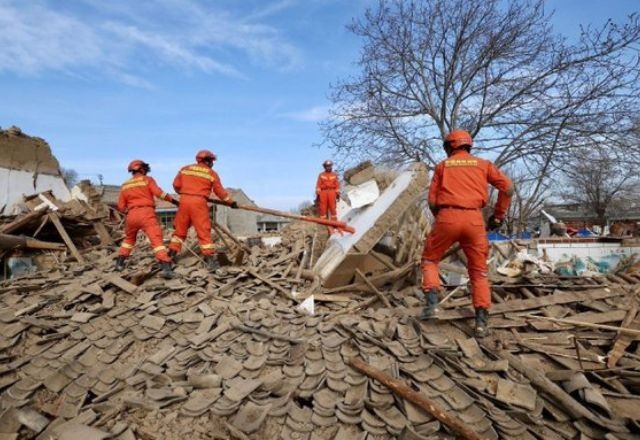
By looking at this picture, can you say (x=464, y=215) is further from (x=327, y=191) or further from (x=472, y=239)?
(x=327, y=191)

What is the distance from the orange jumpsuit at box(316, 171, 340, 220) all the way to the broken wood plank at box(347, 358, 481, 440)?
6.61m

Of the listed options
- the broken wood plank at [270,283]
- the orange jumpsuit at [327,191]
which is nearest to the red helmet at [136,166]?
the broken wood plank at [270,283]

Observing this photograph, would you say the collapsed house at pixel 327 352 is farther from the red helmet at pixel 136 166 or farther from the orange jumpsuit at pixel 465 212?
the red helmet at pixel 136 166

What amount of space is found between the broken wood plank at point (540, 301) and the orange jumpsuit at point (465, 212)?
394 mm

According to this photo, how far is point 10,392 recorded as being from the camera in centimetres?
386

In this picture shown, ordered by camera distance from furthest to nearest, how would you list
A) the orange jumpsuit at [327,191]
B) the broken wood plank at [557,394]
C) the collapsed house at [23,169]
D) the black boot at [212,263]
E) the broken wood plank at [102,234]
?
the collapsed house at [23,169]
the orange jumpsuit at [327,191]
the broken wood plank at [102,234]
the black boot at [212,263]
the broken wood plank at [557,394]

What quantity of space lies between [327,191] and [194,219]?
451cm

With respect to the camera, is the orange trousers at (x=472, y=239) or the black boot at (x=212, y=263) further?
the black boot at (x=212, y=263)

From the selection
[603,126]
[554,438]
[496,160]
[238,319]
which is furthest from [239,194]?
[554,438]

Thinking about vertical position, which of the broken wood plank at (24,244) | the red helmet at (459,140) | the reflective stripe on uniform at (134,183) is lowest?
the broken wood plank at (24,244)

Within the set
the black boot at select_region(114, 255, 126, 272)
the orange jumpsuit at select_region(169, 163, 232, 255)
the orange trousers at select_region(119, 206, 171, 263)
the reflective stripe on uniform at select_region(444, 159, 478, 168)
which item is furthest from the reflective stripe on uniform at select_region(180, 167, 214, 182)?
the reflective stripe on uniform at select_region(444, 159, 478, 168)

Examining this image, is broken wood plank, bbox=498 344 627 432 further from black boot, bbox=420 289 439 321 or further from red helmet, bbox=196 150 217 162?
red helmet, bbox=196 150 217 162

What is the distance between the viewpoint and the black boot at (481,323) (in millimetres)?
3901

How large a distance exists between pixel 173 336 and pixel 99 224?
648 centimetres
